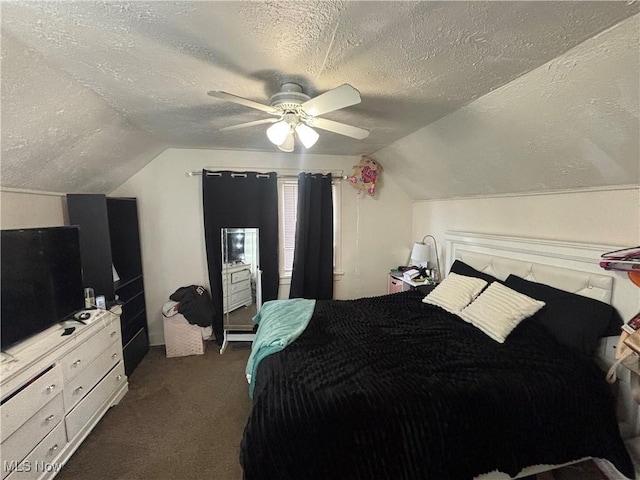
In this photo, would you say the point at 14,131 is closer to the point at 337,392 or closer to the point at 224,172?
the point at 224,172

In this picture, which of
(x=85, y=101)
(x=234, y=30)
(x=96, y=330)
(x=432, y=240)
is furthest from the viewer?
(x=432, y=240)

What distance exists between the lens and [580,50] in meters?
1.30

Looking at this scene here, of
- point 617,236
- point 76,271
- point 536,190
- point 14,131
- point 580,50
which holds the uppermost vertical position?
point 580,50

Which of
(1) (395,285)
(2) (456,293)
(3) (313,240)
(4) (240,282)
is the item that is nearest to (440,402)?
(2) (456,293)

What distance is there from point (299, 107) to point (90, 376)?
2.42m

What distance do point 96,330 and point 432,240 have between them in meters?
3.56

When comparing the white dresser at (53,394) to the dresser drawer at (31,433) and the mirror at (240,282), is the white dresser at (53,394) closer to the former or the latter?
the dresser drawer at (31,433)

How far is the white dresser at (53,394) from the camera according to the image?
1483 mm

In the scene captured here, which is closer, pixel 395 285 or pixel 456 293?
pixel 456 293

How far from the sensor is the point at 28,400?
1.57 metres

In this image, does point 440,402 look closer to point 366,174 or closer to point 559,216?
point 559,216

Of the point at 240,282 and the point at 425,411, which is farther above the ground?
the point at 240,282

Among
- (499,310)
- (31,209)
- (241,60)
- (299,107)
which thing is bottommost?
(499,310)

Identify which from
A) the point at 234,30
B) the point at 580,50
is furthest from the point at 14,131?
the point at 580,50
